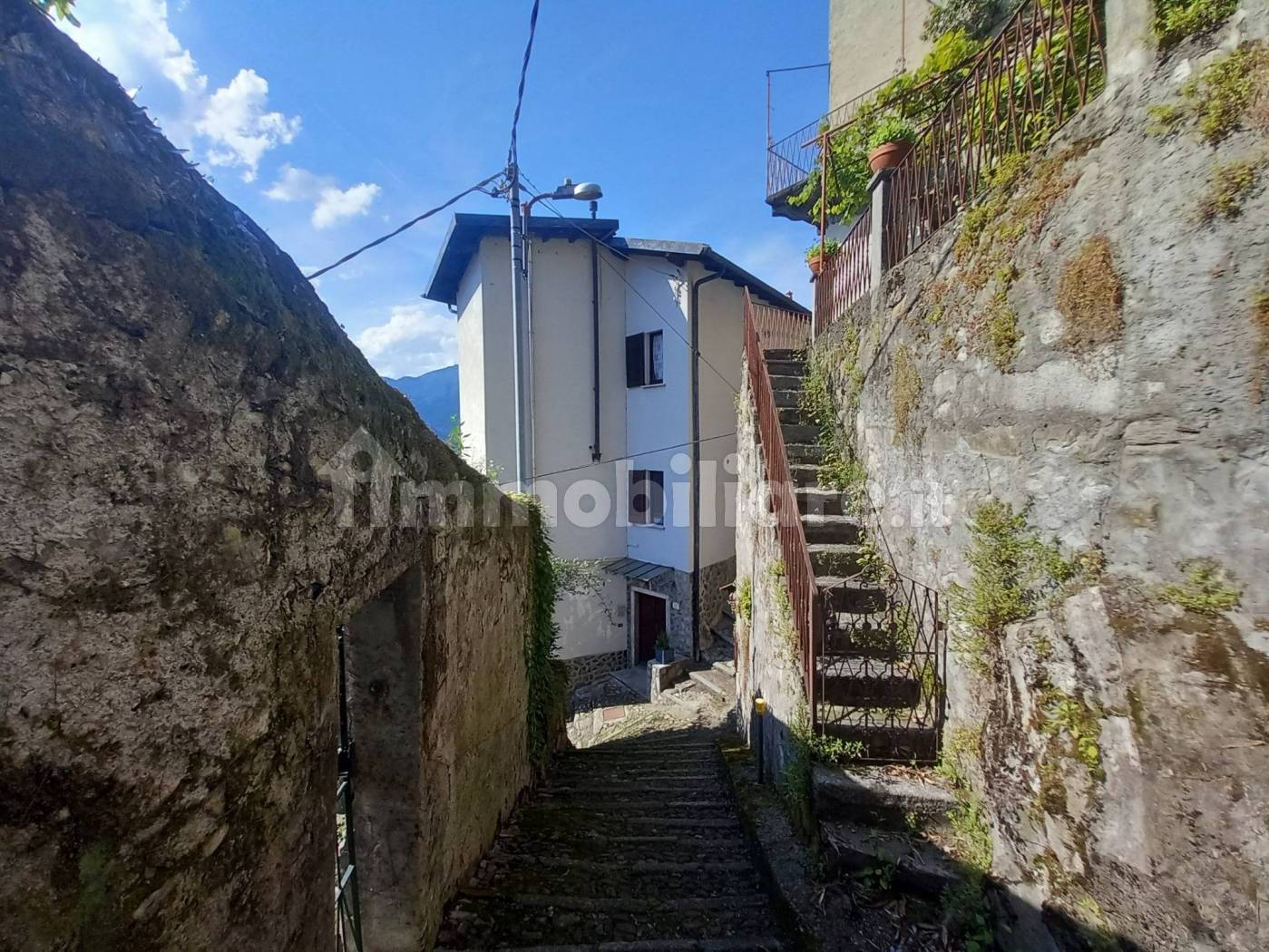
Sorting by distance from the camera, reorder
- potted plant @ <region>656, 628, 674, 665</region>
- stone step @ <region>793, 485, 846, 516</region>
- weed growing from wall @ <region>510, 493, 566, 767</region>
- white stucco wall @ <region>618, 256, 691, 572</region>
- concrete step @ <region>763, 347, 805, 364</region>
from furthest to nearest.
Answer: white stucco wall @ <region>618, 256, 691, 572</region>, potted plant @ <region>656, 628, 674, 665</region>, concrete step @ <region>763, 347, 805, 364</region>, stone step @ <region>793, 485, 846, 516</region>, weed growing from wall @ <region>510, 493, 566, 767</region>

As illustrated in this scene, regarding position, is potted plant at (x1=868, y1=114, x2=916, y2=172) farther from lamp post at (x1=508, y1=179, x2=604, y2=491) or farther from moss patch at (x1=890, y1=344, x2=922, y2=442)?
lamp post at (x1=508, y1=179, x2=604, y2=491)

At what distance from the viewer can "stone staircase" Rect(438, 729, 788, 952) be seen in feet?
9.55

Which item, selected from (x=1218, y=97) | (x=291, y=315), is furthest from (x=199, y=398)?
(x=1218, y=97)

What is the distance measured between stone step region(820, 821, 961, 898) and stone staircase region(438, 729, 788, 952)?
54 centimetres

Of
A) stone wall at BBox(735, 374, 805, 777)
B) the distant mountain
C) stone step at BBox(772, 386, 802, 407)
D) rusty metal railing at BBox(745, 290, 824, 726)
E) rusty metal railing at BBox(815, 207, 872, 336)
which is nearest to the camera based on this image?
rusty metal railing at BBox(745, 290, 824, 726)

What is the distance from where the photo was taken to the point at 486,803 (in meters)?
3.68

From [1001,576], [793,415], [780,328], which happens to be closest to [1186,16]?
[1001,576]

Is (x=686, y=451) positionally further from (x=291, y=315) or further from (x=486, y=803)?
(x=291, y=315)

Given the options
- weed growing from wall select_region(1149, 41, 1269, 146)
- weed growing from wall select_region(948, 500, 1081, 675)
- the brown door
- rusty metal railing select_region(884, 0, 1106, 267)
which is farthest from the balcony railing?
the brown door

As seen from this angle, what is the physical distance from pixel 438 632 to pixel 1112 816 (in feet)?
9.99

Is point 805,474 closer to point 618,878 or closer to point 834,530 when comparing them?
point 834,530

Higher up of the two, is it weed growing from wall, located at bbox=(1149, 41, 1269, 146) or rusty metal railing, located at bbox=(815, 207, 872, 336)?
rusty metal railing, located at bbox=(815, 207, 872, 336)

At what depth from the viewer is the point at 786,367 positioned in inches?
287

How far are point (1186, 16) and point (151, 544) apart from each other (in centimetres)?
382
